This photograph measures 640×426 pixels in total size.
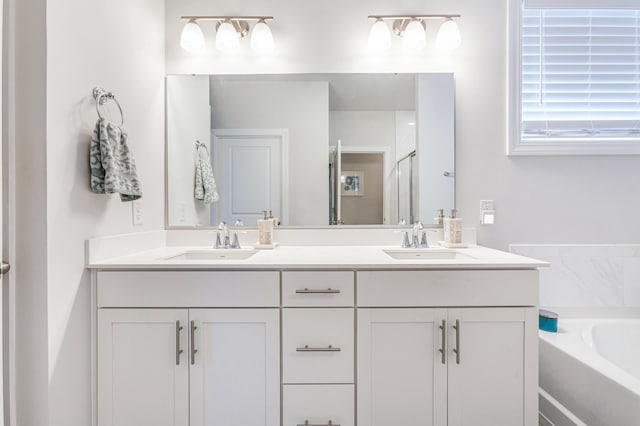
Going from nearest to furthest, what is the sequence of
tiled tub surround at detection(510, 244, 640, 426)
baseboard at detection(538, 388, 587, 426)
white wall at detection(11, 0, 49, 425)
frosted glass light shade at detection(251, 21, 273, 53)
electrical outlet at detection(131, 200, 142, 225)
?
white wall at detection(11, 0, 49, 425) < tiled tub surround at detection(510, 244, 640, 426) < baseboard at detection(538, 388, 587, 426) < electrical outlet at detection(131, 200, 142, 225) < frosted glass light shade at detection(251, 21, 273, 53)

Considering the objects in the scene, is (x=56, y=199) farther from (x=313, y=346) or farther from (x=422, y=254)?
(x=422, y=254)

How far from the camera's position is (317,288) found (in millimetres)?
1195

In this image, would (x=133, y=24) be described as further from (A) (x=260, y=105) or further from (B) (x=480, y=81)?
(B) (x=480, y=81)

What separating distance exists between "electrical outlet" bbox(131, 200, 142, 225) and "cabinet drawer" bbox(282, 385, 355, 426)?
103 cm

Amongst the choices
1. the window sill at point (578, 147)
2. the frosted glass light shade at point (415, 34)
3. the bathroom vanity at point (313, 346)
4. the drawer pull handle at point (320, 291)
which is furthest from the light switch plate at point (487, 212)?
the drawer pull handle at point (320, 291)

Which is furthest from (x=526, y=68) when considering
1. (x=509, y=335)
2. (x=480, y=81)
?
(x=509, y=335)

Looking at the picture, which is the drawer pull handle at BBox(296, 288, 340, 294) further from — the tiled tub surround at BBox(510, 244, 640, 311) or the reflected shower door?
the tiled tub surround at BBox(510, 244, 640, 311)

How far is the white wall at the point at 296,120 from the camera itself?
1755 mm

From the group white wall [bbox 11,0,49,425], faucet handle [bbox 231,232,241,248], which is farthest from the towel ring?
faucet handle [bbox 231,232,241,248]

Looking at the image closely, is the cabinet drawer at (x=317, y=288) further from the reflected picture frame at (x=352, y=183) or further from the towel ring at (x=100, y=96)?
the towel ring at (x=100, y=96)

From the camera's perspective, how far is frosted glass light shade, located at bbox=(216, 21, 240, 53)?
66.7 inches

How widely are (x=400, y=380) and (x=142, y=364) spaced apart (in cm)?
99

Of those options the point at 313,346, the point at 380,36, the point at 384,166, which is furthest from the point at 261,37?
the point at 313,346

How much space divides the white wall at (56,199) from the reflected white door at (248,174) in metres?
0.57
